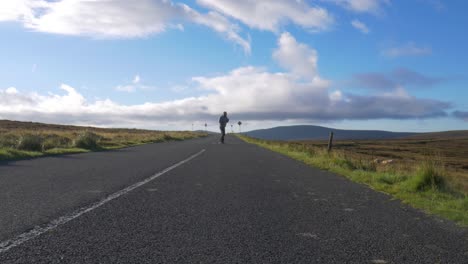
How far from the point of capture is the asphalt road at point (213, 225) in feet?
13.7

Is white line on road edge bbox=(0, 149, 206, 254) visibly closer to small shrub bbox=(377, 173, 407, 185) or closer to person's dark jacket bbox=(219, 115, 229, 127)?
small shrub bbox=(377, 173, 407, 185)

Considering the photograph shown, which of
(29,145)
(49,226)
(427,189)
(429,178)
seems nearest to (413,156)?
(29,145)

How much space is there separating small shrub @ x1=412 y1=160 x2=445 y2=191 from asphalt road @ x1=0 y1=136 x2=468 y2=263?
1.33 meters

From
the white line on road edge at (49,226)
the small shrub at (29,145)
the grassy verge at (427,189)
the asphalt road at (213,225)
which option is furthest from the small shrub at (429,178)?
the small shrub at (29,145)

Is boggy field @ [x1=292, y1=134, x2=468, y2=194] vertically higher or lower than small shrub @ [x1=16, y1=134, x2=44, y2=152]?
lower

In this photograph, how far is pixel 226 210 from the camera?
646 centimetres

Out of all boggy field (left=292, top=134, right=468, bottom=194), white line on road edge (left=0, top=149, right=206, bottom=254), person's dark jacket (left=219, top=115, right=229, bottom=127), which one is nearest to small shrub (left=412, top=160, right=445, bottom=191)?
boggy field (left=292, top=134, right=468, bottom=194)

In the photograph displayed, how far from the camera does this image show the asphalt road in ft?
13.7

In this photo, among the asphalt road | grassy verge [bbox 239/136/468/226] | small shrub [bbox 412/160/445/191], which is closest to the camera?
the asphalt road

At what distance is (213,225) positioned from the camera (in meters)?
5.43

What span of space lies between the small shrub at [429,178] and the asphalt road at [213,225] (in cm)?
133

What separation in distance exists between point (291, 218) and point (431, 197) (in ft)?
12.8

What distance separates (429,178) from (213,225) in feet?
21.7

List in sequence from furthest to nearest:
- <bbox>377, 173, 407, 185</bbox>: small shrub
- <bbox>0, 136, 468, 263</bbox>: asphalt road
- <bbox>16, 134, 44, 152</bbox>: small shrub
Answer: <bbox>16, 134, 44, 152</bbox>: small shrub
<bbox>377, 173, 407, 185</bbox>: small shrub
<bbox>0, 136, 468, 263</bbox>: asphalt road
